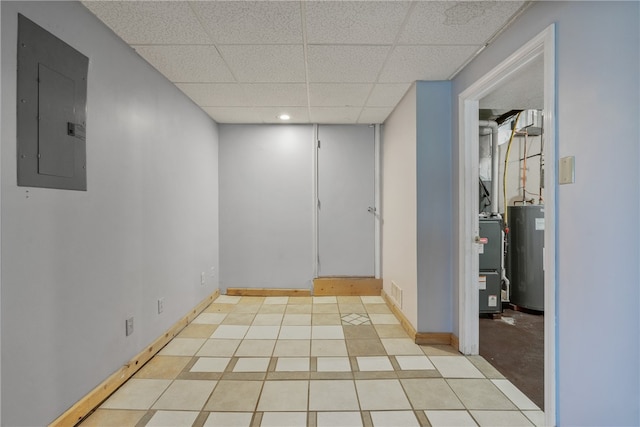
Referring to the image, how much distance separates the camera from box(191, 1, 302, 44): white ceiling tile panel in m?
1.65

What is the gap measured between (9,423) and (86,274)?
70 centimetres

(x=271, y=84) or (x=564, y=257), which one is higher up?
(x=271, y=84)

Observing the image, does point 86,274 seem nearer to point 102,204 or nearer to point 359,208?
point 102,204

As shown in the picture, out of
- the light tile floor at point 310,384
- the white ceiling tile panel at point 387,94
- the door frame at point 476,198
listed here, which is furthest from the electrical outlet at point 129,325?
the white ceiling tile panel at point 387,94

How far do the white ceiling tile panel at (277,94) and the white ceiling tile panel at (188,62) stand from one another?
0.93 feet

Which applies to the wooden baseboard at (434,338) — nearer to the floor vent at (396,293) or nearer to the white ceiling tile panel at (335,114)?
the floor vent at (396,293)

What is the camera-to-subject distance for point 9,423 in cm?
125

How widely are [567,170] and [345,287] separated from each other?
3.06 metres

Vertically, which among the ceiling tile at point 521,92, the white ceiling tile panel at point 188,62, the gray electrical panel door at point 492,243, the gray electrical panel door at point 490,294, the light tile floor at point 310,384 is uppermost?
the white ceiling tile panel at point 188,62

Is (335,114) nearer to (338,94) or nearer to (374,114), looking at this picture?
(374,114)

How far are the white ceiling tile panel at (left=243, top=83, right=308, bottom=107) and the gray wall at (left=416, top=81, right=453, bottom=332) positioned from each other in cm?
114

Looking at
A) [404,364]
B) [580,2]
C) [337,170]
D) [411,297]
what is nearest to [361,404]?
[404,364]

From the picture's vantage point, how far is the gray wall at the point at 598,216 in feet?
3.61

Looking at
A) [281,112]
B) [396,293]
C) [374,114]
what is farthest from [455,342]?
[281,112]
